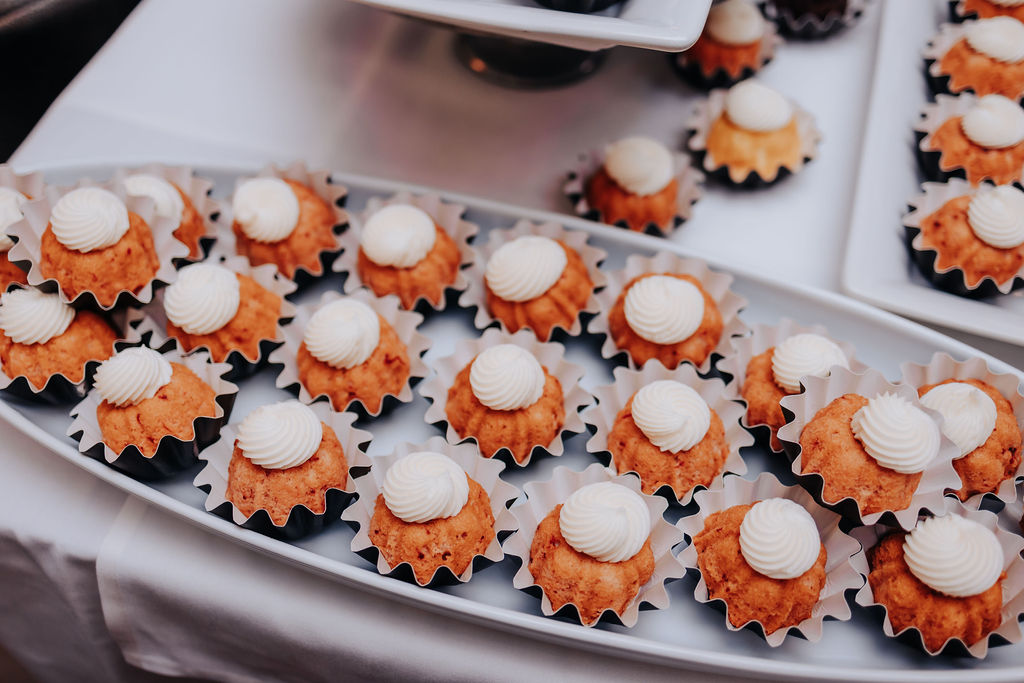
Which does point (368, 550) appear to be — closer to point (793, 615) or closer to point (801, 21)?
point (793, 615)

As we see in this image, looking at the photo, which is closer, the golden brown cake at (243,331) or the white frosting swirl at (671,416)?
the white frosting swirl at (671,416)

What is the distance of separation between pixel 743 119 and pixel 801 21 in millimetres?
645

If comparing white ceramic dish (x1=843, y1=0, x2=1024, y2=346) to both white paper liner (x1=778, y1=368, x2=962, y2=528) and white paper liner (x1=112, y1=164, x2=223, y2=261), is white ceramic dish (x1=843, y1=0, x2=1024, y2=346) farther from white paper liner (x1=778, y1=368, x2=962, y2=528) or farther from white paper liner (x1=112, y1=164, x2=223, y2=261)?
white paper liner (x1=112, y1=164, x2=223, y2=261)

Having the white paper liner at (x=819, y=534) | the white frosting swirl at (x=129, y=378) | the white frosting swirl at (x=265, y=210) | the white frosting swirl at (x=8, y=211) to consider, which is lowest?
the white paper liner at (x=819, y=534)

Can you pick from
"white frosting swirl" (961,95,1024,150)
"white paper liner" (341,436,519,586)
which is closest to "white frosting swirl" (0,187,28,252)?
"white paper liner" (341,436,519,586)

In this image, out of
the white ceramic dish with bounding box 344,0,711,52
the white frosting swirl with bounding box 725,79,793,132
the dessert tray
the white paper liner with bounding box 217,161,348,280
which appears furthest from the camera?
the white frosting swirl with bounding box 725,79,793,132

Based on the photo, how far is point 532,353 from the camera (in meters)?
1.88

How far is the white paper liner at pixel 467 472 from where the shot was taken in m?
1.59

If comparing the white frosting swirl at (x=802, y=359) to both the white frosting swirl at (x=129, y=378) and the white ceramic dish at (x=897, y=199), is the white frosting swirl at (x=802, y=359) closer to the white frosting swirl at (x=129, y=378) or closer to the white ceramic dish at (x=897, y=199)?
the white ceramic dish at (x=897, y=199)

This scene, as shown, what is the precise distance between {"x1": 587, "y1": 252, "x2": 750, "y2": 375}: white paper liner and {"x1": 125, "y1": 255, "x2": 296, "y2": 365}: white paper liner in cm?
73

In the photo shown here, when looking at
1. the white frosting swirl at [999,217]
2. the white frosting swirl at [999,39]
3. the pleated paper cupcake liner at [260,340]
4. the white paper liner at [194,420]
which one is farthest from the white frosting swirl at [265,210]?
the white frosting swirl at [999,39]

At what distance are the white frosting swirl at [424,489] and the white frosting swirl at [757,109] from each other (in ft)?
4.37

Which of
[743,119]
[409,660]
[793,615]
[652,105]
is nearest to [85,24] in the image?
[652,105]

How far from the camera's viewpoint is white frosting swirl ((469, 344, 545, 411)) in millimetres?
1688
